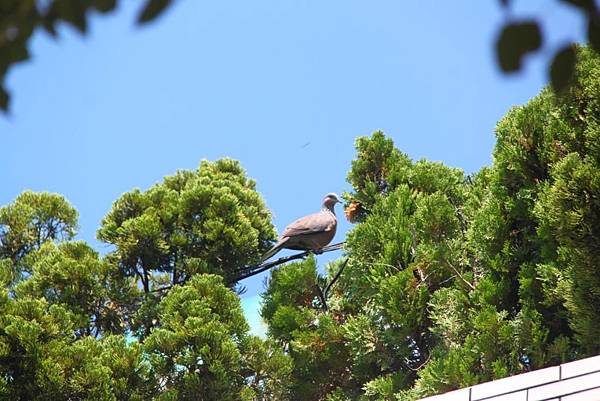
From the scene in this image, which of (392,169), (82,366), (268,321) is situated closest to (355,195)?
(392,169)

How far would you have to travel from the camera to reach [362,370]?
10.2m

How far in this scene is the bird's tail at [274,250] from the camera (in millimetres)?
11891

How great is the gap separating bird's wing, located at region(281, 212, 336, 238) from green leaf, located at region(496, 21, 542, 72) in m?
10.3

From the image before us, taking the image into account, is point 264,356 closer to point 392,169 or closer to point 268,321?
point 268,321

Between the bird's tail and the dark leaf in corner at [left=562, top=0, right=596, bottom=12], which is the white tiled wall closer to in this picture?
the dark leaf in corner at [left=562, top=0, right=596, bottom=12]

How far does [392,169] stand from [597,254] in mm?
3980

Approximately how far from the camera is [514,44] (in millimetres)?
1554

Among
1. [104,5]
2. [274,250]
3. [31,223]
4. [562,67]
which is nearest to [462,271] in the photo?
[274,250]

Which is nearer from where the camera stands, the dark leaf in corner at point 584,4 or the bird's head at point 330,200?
the dark leaf in corner at point 584,4

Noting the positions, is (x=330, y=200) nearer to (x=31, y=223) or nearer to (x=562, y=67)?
(x=31, y=223)

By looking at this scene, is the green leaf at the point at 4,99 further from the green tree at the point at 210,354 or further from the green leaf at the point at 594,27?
the green tree at the point at 210,354

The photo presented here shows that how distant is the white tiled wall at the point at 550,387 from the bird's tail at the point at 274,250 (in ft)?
21.2

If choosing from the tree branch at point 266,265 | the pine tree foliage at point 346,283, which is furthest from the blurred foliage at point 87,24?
the tree branch at point 266,265

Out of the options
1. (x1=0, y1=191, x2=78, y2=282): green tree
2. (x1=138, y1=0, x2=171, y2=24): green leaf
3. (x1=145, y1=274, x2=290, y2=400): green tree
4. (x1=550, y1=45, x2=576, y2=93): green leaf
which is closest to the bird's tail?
(x1=145, y1=274, x2=290, y2=400): green tree
